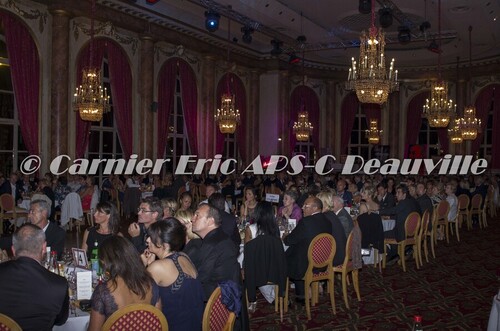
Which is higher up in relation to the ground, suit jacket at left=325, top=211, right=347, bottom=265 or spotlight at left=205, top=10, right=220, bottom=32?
spotlight at left=205, top=10, right=220, bottom=32

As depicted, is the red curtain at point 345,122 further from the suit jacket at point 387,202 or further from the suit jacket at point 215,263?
the suit jacket at point 215,263

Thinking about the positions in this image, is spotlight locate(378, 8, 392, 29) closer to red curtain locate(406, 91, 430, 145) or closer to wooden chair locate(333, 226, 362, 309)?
wooden chair locate(333, 226, 362, 309)

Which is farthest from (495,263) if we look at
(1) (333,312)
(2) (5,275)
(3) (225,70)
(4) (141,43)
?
(3) (225,70)

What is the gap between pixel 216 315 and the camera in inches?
124

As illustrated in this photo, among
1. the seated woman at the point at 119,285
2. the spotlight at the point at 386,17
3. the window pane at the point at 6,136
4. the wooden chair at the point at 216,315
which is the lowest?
the wooden chair at the point at 216,315

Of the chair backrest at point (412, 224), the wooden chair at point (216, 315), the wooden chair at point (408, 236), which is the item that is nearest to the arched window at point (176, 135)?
the wooden chair at point (408, 236)

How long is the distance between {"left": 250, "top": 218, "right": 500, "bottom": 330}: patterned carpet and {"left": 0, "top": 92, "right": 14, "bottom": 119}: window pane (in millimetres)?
8716

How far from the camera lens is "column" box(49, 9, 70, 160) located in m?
11.9

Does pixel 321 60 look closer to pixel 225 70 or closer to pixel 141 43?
pixel 225 70

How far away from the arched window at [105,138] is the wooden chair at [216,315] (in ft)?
37.2

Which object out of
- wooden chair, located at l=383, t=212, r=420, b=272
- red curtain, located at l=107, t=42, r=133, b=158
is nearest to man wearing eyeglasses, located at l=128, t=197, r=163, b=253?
wooden chair, located at l=383, t=212, r=420, b=272

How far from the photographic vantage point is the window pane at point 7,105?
39.0 feet

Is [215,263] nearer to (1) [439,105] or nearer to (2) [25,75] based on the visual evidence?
(1) [439,105]

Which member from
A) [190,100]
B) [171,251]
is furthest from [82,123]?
[171,251]
